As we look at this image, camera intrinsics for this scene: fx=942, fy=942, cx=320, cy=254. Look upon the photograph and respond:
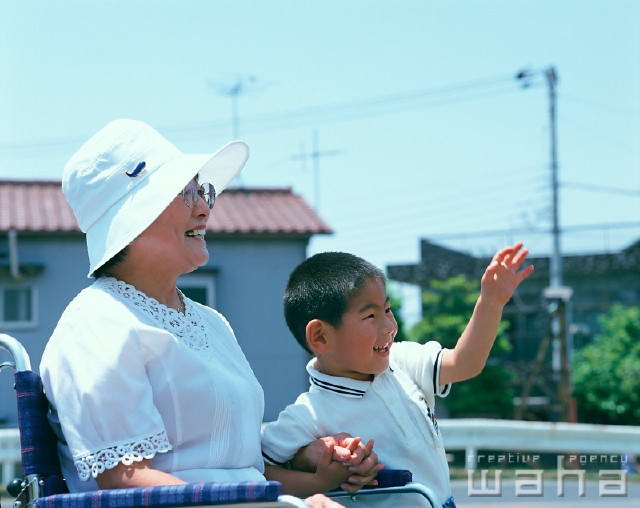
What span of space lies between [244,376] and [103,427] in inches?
17.3

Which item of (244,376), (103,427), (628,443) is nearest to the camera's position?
(103,427)

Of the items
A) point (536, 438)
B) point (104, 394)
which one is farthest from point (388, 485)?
point (536, 438)

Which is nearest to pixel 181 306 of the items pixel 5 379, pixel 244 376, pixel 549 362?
pixel 244 376

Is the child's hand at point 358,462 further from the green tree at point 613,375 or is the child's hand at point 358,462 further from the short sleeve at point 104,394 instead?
the green tree at point 613,375

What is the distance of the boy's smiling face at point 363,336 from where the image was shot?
2334mm

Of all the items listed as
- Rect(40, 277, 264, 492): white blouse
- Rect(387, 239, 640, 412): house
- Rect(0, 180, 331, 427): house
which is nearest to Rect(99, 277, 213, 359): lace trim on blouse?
Rect(40, 277, 264, 492): white blouse

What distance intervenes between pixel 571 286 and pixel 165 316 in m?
24.5

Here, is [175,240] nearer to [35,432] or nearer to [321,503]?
[35,432]

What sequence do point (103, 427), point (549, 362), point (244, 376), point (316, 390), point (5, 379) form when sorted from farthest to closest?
point (549, 362) → point (5, 379) → point (316, 390) → point (244, 376) → point (103, 427)

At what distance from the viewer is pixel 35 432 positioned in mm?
1939

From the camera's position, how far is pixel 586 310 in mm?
25219

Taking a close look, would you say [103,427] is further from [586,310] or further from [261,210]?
[586,310]

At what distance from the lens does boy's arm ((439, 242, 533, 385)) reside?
246 cm

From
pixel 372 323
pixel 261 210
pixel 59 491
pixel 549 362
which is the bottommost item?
pixel 549 362
